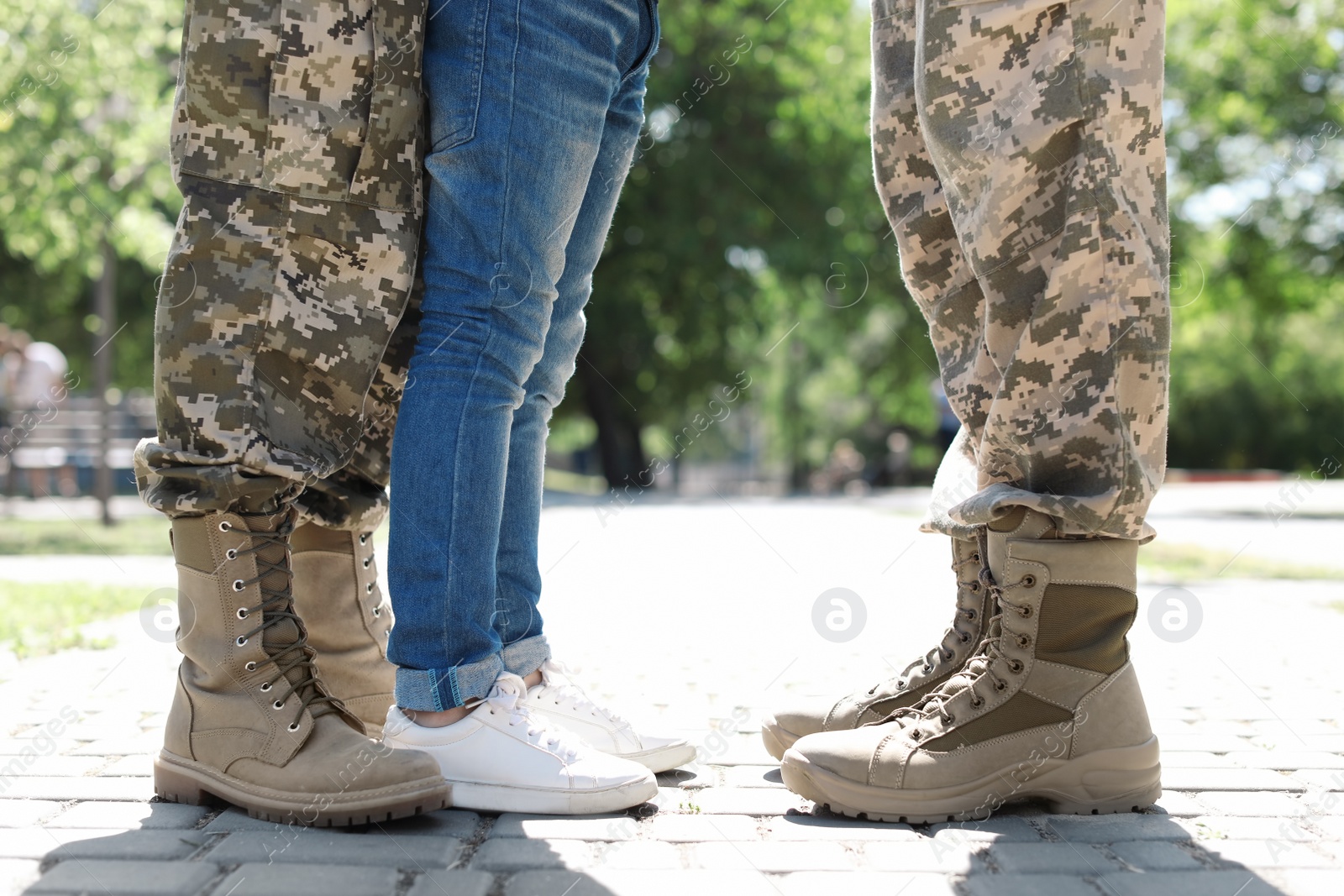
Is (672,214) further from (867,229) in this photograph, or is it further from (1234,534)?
(1234,534)

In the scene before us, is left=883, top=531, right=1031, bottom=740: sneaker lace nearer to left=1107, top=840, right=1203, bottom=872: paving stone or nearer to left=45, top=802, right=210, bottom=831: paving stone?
left=1107, top=840, right=1203, bottom=872: paving stone

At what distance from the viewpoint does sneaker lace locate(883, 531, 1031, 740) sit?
7.00 feet

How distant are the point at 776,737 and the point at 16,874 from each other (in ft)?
4.78

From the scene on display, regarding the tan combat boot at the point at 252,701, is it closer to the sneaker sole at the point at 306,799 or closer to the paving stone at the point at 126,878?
the sneaker sole at the point at 306,799

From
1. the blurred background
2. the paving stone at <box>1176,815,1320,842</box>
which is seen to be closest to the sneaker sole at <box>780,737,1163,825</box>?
the paving stone at <box>1176,815,1320,842</box>

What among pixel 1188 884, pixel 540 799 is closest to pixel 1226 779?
pixel 1188 884

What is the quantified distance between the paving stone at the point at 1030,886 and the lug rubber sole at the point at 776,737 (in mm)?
729

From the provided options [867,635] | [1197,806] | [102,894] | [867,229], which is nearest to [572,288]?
[102,894]

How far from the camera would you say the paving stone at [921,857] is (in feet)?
→ 5.82

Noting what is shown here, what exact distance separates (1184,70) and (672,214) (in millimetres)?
9387

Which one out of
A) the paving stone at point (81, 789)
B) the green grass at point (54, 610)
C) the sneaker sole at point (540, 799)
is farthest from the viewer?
the green grass at point (54, 610)

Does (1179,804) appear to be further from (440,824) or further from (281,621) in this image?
(281,621)

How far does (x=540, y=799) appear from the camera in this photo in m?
2.04

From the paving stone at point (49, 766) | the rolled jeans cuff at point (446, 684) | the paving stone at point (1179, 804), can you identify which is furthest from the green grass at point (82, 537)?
the paving stone at point (1179, 804)
